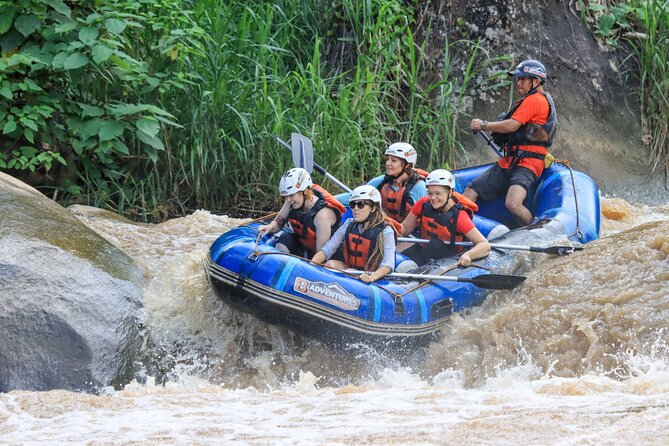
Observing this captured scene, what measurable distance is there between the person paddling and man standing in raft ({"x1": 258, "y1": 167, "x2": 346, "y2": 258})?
19.9 inches

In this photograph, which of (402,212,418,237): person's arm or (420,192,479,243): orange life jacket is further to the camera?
(402,212,418,237): person's arm

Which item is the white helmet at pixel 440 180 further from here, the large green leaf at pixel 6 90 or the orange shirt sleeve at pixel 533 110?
the large green leaf at pixel 6 90

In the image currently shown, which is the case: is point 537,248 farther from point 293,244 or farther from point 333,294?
point 293,244

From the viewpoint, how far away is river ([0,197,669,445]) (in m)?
3.87

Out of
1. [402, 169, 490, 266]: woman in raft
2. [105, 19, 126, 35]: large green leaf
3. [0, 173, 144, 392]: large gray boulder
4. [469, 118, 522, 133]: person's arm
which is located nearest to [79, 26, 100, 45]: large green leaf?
[105, 19, 126, 35]: large green leaf

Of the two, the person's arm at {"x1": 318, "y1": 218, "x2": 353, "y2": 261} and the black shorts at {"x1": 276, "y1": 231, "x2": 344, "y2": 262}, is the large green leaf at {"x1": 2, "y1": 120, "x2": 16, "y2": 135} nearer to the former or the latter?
the black shorts at {"x1": 276, "y1": 231, "x2": 344, "y2": 262}

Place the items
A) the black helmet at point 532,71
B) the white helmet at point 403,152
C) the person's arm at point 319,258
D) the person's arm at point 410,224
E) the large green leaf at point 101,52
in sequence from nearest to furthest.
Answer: the person's arm at point 319,258 → the person's arm at point 410,224 → the white helmet at point 403,152 → the black helmet at point 532,71 → the large green leaf at point 101,52

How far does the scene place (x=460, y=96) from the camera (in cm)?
894

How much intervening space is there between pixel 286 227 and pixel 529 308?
164cm

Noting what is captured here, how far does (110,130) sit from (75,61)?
586 millimetres

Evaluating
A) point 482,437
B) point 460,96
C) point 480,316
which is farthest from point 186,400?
point 460,96

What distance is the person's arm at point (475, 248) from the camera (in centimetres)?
576

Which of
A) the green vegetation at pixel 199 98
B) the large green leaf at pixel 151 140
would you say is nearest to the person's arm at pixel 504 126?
the green vegetation at pixel 199 98

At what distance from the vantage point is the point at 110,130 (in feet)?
24.9
